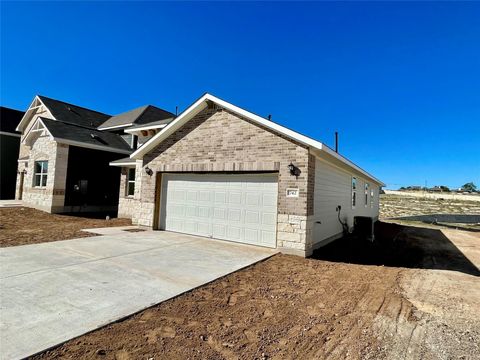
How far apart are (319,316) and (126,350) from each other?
109 inches

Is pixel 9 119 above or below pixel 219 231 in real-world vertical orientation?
above

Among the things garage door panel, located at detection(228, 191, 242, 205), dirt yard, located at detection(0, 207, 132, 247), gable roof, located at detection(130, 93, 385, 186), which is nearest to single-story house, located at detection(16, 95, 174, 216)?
dirt yard, located at detection(0, 207, 132, 247)

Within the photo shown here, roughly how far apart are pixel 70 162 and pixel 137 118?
5.92 m

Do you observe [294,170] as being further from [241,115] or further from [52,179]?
[52,179]

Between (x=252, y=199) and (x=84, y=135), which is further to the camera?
(x=84, y=135)

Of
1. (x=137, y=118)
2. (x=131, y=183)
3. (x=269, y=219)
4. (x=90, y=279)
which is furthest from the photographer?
(x=137, y=118)

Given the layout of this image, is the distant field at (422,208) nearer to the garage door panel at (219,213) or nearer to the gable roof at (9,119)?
the garage door panel at (219,213)

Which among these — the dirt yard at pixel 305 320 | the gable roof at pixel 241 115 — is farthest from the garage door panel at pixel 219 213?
the gable roof at pixel 241 115

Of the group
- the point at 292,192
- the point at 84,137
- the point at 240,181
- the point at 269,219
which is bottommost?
the point at 269,219

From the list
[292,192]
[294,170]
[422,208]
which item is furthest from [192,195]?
[422,208]

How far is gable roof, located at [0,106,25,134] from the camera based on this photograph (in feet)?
80.9

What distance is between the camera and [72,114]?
2150cm

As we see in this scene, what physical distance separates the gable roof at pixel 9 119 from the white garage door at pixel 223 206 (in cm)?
2225

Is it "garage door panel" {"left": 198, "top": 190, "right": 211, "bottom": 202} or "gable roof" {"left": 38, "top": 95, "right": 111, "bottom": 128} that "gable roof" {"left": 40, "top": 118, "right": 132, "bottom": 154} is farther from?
"garage door panel" {"left": 198, "top": 190, "right": 211, "bottom": 202}
